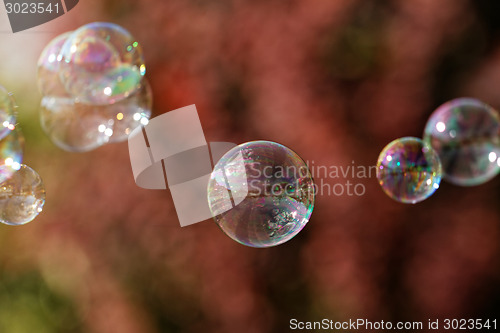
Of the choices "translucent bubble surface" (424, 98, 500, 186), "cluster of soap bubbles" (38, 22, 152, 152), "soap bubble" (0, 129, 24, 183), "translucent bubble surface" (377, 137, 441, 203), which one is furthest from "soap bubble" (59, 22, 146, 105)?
"translucent bubble surface" (424, 98, 500, 186)

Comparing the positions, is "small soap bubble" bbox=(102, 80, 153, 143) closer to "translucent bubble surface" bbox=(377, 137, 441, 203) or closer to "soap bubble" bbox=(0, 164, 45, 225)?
"soap bubble" bbox=(0, 164, 45, 225)

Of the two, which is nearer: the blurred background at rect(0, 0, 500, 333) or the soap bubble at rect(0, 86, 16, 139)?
the soap bubble at rect(0, 86, 16, 139)

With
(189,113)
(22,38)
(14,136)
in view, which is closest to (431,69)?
(189,113)

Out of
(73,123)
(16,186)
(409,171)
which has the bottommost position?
(409,171)

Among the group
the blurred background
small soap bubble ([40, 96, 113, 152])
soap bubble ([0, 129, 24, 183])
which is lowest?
the blurred background

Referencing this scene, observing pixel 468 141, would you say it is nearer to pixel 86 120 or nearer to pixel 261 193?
pixel 261 193

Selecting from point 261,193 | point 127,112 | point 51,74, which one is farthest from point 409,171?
point 51,74
